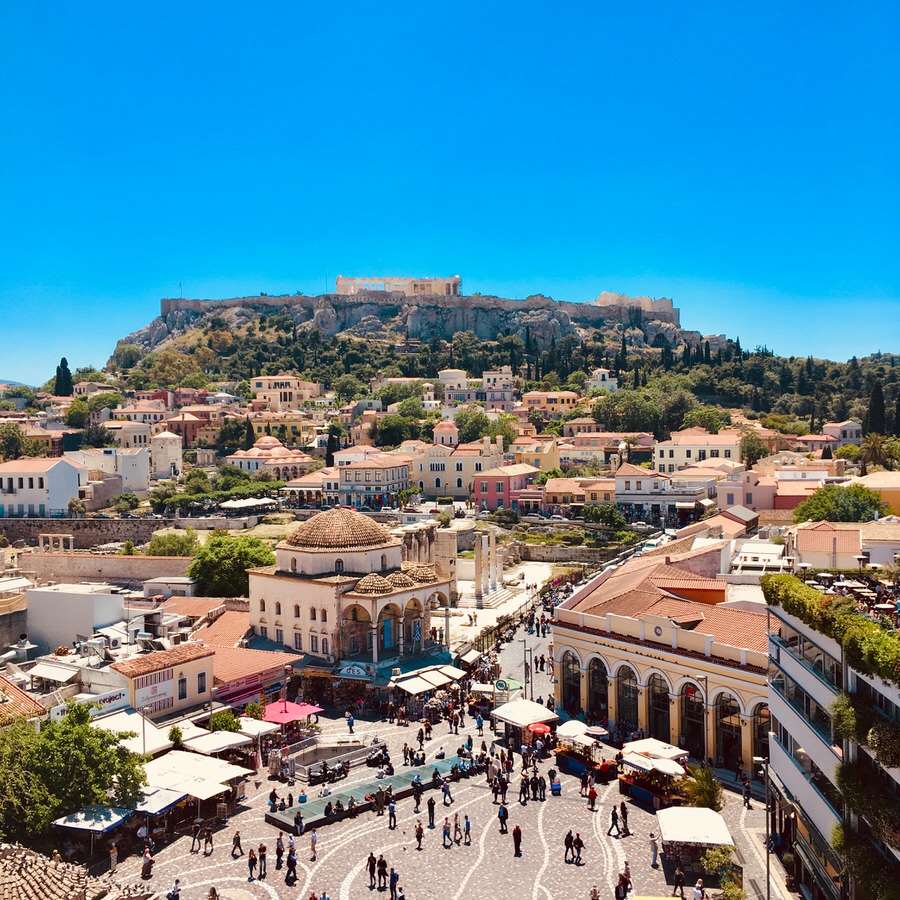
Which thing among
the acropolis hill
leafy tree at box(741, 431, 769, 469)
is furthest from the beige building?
leafy tree at box(741, 431, 769, 469)

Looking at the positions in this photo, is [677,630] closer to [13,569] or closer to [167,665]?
[167,665]

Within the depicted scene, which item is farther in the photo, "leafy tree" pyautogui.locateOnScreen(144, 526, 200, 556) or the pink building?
the pink building

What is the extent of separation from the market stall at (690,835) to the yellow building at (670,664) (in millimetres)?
5632

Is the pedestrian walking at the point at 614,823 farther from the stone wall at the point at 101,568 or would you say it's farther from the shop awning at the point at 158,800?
the stone wall at the point at 101,568

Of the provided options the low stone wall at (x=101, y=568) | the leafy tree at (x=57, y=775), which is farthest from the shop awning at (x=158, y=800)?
the low stone wall at (x=101, y=568)

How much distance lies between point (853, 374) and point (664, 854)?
110698 millimetres

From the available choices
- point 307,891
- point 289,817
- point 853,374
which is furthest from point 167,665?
point 853,374

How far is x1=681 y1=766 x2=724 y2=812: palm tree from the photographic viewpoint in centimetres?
2139

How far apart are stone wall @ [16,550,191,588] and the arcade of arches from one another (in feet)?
80.2

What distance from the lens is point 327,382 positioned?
5251 inches

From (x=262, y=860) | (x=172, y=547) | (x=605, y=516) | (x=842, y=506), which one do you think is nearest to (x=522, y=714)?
(x=262, y=860)

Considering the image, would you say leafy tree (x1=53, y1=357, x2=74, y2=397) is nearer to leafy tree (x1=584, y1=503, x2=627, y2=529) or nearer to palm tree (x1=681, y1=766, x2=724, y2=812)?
leafy tree (x1=584, y1=503, x2=627, y2=529)

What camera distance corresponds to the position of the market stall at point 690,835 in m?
19.0

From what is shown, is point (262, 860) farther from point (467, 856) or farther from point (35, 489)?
point (35, 489)
